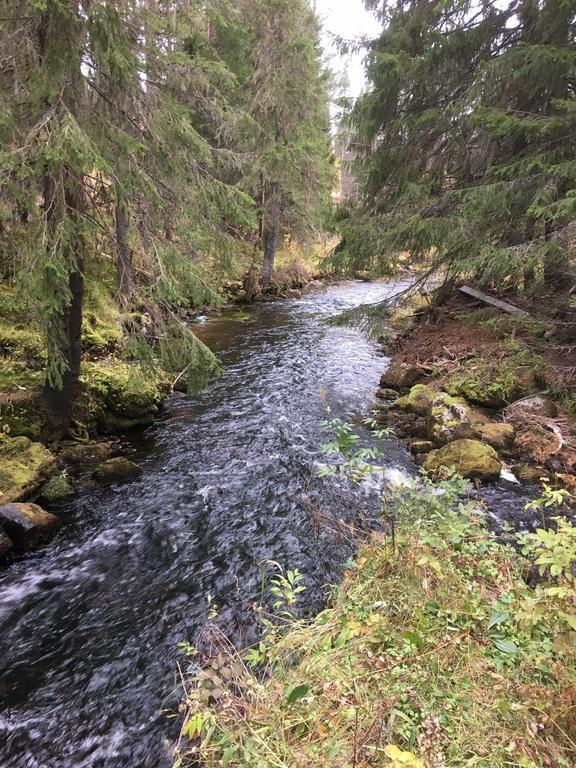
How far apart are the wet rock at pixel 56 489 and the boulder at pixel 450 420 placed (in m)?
5.85

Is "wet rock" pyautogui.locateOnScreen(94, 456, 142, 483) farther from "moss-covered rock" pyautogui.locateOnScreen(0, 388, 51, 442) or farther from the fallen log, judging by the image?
the fallen log

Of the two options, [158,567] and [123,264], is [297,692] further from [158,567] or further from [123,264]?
[123,264]

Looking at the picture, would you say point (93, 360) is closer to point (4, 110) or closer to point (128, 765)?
point (4, 110)

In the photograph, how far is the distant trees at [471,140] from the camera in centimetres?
686

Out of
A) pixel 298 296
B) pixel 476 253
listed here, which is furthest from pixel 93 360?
pixel 298 296

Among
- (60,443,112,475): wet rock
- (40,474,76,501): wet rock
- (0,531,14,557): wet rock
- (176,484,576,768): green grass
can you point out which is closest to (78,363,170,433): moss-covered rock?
(60,443,112,475): wet rock

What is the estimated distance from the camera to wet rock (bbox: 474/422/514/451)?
22.1 feet

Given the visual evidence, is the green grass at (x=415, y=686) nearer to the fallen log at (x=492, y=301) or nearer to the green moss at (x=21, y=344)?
the green moss at (x=21, y=344)

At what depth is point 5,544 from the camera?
4613 millimetres

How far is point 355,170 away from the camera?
10531mm

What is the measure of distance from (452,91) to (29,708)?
12.5 meters

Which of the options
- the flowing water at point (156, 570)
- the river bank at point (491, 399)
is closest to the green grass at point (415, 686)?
the flowing water at point (156, 570)

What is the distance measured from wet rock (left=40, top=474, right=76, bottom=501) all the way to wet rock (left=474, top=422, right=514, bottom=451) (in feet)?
21.0

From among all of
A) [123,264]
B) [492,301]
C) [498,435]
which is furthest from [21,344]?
[492,301]
